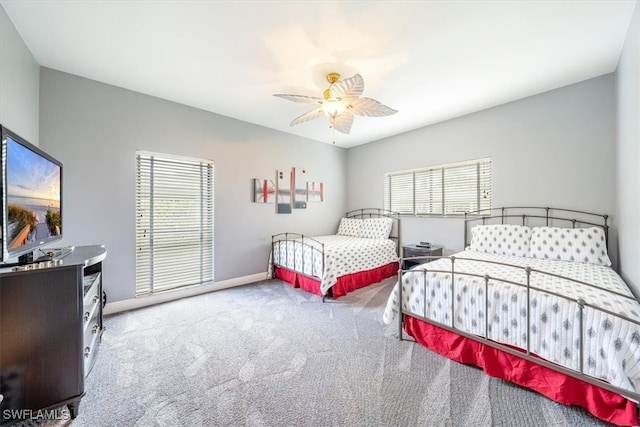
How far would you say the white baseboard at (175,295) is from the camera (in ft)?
9.98

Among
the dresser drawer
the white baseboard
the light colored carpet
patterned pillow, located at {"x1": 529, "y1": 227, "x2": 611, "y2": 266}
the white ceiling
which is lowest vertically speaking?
the light colored carpet

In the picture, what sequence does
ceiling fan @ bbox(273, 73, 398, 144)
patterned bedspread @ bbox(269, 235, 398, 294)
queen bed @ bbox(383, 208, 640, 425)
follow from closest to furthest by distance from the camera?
queen bed @ bbox(383, 208, 640, 425) → ceiling fan @ bbox(273, 73, 398, 144) → patterned bedspread @ bbox(269, 235, 398, 294)

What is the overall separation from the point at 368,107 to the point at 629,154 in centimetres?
230

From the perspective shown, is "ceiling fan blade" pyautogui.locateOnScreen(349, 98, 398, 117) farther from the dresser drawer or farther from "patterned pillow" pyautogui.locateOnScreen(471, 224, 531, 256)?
the dresser drawer

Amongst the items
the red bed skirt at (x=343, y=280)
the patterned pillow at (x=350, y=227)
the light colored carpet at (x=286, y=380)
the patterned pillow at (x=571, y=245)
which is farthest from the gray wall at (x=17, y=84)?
the patterned pillow at (x=571, y=245)

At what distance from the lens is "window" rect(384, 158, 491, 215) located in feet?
12.5

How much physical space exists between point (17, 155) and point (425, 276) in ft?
9.77

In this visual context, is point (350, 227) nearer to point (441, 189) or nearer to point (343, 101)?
point (441, 189)

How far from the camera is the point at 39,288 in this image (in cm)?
140

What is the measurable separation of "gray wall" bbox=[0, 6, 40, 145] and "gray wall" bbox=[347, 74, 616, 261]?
5006 millimetres

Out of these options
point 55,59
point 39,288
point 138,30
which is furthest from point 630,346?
point 55,59

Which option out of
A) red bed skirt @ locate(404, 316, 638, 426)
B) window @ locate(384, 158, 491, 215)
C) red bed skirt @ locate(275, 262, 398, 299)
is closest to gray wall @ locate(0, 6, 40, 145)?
red bed skirt @ locate(275, 262, 398, 299)

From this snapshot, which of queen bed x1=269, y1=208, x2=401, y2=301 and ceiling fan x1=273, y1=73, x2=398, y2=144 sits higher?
ceiling fan x1=273, y1=73, x2=398, y2=144

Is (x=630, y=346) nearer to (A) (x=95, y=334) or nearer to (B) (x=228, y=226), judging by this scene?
(A) (x=95, y=334)
